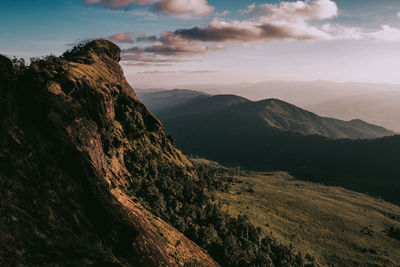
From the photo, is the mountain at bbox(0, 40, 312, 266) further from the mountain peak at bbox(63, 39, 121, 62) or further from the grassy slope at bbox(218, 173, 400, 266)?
the mountain peak at bbox(63, 39, 121, 62)

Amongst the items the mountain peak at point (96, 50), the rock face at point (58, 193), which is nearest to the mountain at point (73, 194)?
the rock face at point (58, 193)

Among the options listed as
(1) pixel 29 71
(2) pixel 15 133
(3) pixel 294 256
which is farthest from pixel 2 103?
(3) pixel 294 256

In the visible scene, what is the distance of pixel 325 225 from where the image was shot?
139 m

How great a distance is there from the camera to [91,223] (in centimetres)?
4156

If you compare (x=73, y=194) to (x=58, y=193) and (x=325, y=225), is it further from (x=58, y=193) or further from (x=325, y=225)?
(x=325, y=225)

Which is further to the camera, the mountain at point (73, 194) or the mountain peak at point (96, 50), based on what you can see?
the mountain peak at point (96, 50)

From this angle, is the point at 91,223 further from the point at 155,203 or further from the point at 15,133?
the point at 155,203

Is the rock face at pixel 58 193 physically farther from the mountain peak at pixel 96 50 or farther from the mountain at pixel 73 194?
the mountain peak at pixel 96 50

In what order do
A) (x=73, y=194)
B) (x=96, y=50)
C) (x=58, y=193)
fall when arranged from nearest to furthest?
(x=58, y=193) < (x=73, y=194) < (x=96, y=50)

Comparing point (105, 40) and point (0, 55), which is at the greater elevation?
point (105, 40)

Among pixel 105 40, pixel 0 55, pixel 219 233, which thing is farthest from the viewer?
pixel 105 40

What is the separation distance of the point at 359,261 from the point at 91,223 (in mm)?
120626

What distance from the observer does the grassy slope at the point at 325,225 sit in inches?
4369

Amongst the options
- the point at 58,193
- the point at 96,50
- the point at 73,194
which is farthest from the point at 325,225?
the point at 96,50
